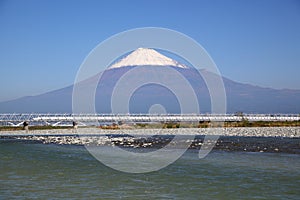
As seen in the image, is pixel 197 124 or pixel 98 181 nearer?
pixel 98 181

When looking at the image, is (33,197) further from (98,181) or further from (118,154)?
(118,154)

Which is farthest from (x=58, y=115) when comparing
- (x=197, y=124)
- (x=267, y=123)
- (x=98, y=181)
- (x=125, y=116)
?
(x=98, y=181)

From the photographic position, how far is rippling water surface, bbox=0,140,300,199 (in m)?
11.5

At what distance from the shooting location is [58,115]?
55.6 meters

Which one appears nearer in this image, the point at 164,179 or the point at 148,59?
the point at 164,179

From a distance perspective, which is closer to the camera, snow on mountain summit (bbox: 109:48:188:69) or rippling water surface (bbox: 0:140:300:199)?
rippling water surface (bbox: 0:140:300:199)

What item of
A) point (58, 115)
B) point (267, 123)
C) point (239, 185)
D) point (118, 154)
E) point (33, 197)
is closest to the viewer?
point (33, 197)

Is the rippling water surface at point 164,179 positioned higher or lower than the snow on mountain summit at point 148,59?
lower

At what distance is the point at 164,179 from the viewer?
13844 millimetres

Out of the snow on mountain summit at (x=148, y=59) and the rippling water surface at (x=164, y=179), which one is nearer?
the rippling water surface at (x=164, y=179)

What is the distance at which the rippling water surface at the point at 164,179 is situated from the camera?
11.5 m

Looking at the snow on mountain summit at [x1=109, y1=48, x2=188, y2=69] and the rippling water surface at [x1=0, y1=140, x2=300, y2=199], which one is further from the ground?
the snow on mountain summit at [x1=109, y1=48, x2=188, y2=69]

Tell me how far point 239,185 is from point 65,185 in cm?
504

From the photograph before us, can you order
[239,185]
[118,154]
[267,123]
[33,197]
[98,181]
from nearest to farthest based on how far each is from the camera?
[33,197]
[239,185]
[98,181]
[118,154]
[267,123]
